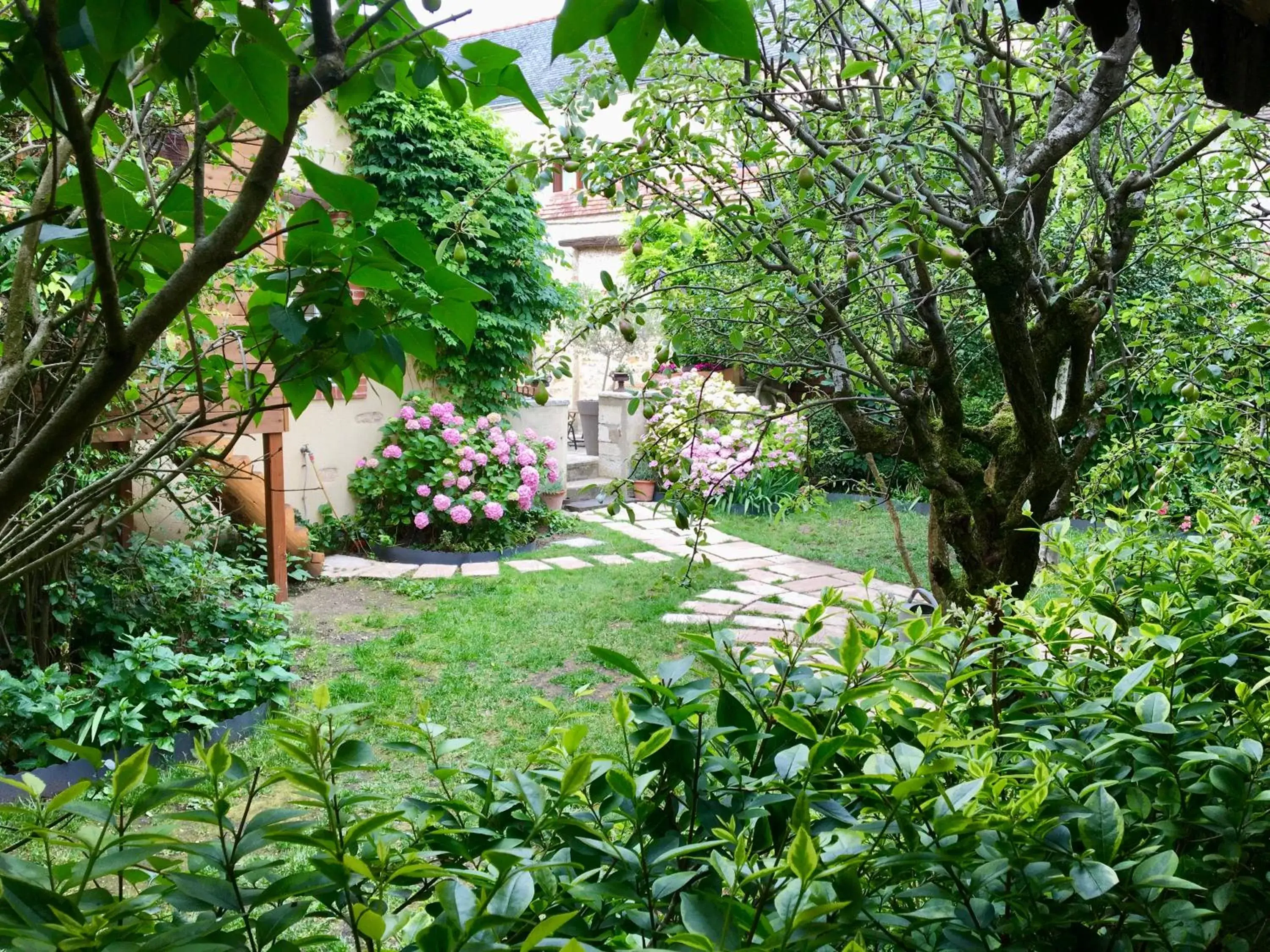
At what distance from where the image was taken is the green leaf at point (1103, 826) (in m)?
0.83

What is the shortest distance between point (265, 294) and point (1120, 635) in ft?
4.59

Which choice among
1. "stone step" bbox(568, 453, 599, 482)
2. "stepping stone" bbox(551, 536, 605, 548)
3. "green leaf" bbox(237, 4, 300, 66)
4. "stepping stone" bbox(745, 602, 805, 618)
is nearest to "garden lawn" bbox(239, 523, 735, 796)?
"stepping stone" bbox(745, 602, 805, 618)

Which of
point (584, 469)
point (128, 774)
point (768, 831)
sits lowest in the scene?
→ point (584, 469)

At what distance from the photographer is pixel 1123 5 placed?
97 cm

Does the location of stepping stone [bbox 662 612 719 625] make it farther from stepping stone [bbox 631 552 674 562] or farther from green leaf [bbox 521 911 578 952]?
green leaf [bbox 521 911 578 952]

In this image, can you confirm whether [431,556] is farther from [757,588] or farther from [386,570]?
[757,588]

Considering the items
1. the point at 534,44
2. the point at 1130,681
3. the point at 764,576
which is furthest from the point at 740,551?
the point at 534,44

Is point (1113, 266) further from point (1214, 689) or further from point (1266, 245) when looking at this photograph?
point (1266, 245)

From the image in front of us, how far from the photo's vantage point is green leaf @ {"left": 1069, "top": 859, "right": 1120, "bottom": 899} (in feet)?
2.51

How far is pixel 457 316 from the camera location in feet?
2.90

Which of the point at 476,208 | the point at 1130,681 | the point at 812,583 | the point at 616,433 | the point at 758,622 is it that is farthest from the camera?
the point at 616,433

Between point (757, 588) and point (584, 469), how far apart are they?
537cm

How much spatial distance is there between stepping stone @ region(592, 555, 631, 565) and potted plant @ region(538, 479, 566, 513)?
4.51ft

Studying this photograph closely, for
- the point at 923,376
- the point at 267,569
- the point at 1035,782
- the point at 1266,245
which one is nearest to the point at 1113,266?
the point at 923,376
